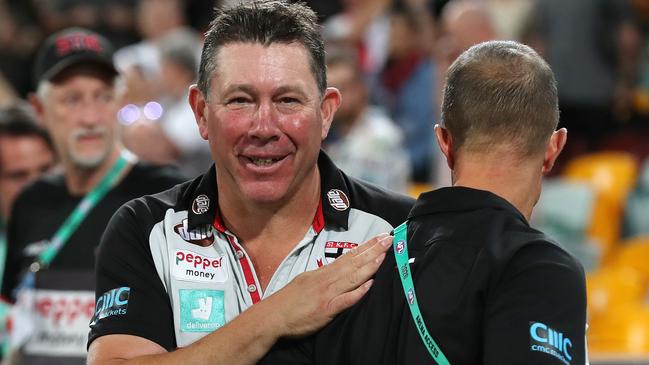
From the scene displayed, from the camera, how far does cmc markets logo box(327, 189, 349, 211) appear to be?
3351 millimetres

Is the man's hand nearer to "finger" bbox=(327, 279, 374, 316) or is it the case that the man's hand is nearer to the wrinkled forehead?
"finger" bbox=(327, 279, 374, 316)

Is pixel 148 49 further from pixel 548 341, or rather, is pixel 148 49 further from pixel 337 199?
pixel 548 341

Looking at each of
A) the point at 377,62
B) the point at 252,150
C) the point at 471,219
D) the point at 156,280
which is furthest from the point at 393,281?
the point at 377,62

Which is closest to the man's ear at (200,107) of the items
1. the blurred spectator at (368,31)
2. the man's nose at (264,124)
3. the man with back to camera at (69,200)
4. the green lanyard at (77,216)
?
the man's nose at (264,124)

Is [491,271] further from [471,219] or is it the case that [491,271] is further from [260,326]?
[260,326]

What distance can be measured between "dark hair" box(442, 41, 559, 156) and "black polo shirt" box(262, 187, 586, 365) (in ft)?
0.47

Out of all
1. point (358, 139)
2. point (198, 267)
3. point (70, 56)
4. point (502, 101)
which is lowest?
point (198, 267)

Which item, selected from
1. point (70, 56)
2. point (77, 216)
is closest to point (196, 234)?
point (77, 216)

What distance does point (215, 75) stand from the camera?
10.4ft

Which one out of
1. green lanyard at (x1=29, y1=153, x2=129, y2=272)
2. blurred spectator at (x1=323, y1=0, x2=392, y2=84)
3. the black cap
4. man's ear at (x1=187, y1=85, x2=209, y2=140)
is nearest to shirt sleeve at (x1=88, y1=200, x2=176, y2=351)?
man's ear at (x1=187, y1=85, x2=209, y2=140)

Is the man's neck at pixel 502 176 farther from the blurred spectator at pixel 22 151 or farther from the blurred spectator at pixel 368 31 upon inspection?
the blurred spectator at pixel 368 31

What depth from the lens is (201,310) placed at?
3176 mm

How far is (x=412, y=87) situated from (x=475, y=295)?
636cm

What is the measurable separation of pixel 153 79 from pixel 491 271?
23.2 ft
